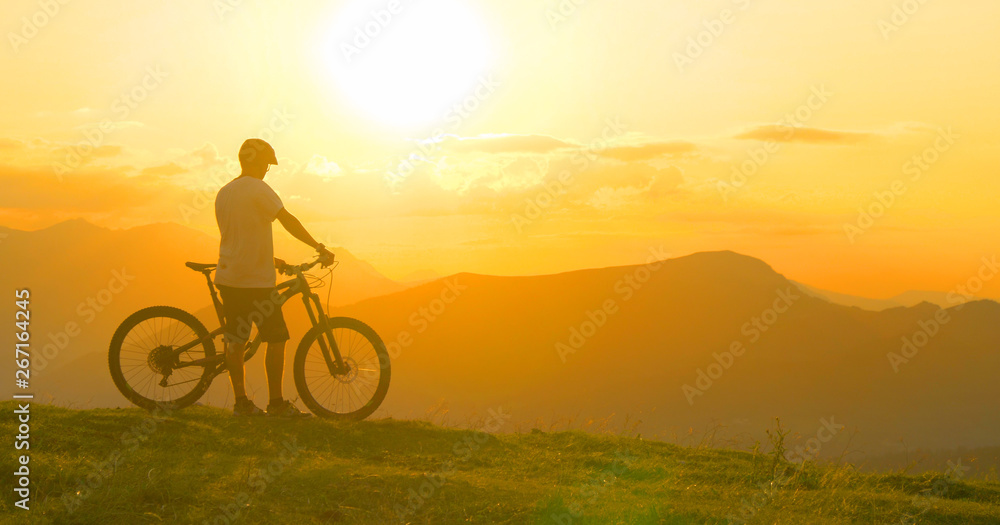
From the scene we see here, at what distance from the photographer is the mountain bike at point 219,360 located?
7484 mm

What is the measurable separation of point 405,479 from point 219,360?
322cm

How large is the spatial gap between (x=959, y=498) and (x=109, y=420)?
331 inches

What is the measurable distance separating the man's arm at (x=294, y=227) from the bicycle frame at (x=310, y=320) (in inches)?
15.9

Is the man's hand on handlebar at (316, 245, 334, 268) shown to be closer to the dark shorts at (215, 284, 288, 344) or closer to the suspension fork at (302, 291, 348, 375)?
the suspension fork at (302, 291, 348, 375)

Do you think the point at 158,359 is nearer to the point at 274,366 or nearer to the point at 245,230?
the point at 274,366

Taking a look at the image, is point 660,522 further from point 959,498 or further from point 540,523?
point 959,498

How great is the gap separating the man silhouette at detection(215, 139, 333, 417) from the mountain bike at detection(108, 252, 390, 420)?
0.27m

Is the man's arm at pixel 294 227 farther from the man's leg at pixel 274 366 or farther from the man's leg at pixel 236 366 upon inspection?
the man's leg at pixel 236 366

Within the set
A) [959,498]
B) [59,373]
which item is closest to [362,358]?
[959,498]

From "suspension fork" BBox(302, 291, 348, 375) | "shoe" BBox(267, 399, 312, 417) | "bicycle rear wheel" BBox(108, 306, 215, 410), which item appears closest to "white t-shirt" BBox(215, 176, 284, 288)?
"suspension fork" BBox(302, 291, 348, 375)

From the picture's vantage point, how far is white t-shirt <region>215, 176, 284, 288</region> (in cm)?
684

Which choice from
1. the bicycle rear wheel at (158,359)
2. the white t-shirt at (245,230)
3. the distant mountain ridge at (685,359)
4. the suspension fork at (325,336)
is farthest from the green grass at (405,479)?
the distant mountain ridge at (685,359)

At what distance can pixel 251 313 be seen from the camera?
7086mm

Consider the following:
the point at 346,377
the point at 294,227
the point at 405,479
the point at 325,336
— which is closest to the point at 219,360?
the point at 325,336
